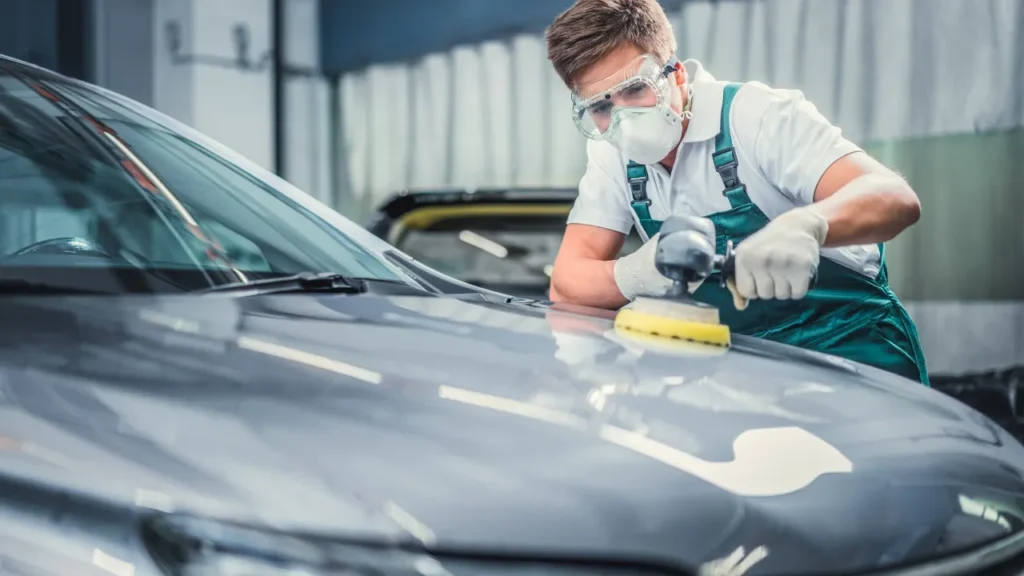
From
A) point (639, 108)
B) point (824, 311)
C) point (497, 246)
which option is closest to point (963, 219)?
point (497, 246)

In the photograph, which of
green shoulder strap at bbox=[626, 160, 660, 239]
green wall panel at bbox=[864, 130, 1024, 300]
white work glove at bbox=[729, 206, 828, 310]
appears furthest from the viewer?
green wall panel at bbox=[864, 130, 1024, 300]

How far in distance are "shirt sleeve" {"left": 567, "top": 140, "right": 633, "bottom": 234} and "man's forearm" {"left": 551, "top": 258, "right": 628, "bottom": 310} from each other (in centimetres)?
9

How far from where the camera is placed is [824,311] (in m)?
1.60

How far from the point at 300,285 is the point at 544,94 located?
13.4ft

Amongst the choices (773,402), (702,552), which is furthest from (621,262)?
(702,552)

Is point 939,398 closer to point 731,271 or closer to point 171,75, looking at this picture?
point 731,271

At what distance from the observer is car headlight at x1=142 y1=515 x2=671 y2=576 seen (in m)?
0.56

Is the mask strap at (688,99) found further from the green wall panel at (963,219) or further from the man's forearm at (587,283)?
the green wall panel at (963,219)

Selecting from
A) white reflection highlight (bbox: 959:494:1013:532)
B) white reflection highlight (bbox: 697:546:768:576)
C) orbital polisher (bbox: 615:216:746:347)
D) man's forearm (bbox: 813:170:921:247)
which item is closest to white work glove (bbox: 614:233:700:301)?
man's forearm (bbox: 813:170:921:247)

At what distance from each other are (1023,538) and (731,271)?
52 centimetres

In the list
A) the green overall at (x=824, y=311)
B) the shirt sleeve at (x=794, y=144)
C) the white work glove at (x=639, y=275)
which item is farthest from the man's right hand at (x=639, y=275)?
the shirt sleeve at (x=794, y=144)

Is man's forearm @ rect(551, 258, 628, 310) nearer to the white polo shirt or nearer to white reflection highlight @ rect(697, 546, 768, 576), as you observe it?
the white polo shirt

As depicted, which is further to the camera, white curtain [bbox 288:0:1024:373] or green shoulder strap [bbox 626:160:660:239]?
white curtain [bbox 288:0:1024:373]

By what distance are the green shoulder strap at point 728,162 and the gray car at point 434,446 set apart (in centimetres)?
63
